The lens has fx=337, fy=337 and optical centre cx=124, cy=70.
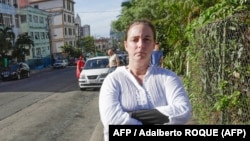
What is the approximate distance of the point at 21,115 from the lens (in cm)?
939

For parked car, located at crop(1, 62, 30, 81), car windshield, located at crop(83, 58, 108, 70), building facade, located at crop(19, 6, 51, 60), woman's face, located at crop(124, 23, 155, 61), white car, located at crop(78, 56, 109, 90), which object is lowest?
parked car, located at crop(1, 62, 30, 81)

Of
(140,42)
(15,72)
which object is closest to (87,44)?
(15,72)

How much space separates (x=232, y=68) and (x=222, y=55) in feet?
0.84

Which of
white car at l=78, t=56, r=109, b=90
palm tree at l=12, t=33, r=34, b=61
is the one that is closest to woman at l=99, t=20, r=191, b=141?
white car at l=78, t=56, r=109, b=90

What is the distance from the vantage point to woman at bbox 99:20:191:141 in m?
2.10

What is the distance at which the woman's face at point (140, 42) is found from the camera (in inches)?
88.2

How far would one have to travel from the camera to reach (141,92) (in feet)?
7.06

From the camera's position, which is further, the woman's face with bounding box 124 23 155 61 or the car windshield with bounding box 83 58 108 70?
the car windshield with bounding box 83 58 108 70

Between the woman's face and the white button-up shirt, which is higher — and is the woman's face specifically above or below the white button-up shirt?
above
